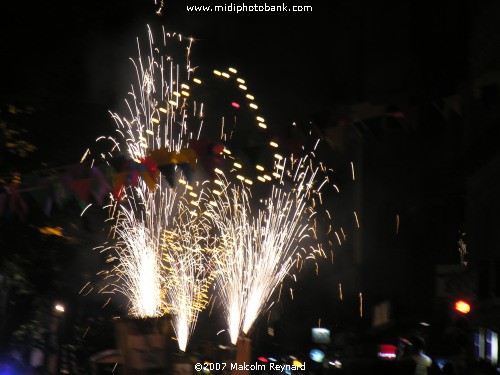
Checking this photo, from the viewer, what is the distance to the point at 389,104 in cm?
908

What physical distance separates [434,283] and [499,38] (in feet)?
43.0

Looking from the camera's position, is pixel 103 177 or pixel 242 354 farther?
pixel 242 354

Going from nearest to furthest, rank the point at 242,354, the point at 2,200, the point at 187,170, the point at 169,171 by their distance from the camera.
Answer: the point at 187,170 < the point at 169,171 < the point at 2,200 < the point at 242,354

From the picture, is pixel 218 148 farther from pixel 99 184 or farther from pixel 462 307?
pixel 462 307

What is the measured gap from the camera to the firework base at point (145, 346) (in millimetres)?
10031

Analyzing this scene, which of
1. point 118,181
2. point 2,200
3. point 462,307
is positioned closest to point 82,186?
point 118,181

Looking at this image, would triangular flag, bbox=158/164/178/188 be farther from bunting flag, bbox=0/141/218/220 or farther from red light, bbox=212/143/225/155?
red light, bbox=212/143/225/155

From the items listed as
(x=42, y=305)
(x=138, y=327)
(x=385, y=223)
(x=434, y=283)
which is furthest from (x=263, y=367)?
(x=385, y=223)

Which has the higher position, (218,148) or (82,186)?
(218,148)

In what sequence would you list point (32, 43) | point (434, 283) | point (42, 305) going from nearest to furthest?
1. point (32, 43)
2. point (42, 305)
3. point (434, 283)

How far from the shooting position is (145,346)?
10133 millimetres

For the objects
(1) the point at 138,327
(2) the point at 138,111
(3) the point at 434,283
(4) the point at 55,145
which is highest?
(3) the point at 434,283

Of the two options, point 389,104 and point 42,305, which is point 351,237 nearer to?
point 42,305

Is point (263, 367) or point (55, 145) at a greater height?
point (55, 145)
